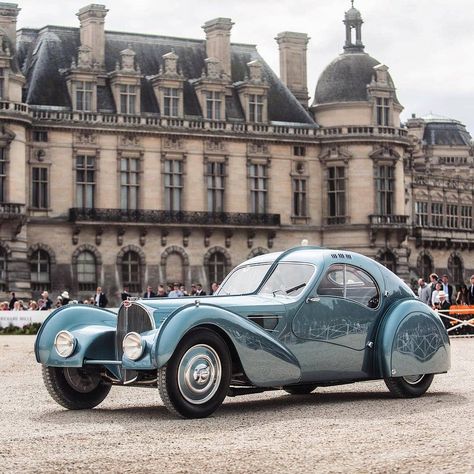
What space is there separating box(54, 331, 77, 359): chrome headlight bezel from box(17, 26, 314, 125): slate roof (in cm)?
4442

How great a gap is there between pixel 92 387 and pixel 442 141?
304 ft

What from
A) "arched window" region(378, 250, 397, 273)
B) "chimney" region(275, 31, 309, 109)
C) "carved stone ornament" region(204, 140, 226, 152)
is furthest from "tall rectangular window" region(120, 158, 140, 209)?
"arched window" region(378, 250, 397, 273)

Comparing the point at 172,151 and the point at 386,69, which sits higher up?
the point at 386,69

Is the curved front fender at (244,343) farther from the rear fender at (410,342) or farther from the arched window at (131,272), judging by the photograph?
the arched window at (131,272)

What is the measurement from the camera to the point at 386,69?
6681 cm

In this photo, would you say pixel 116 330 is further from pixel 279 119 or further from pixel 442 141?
pixel 442 141

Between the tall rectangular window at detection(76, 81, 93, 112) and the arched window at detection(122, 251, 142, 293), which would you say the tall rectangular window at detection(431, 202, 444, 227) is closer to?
the arched window at detection(122, 251, 142, 293)

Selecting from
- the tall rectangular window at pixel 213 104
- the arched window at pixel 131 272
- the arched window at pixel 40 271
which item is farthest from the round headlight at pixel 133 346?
the tall rectangular window at pixel 213 104

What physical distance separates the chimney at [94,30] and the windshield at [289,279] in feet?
151

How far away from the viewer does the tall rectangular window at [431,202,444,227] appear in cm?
8212

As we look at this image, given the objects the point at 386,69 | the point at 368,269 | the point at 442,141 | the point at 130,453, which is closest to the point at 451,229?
the point at 386,69

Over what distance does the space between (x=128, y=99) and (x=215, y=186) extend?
582cm

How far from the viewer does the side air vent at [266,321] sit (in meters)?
15.3

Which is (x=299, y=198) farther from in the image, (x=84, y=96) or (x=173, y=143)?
(x=84, y=96)
